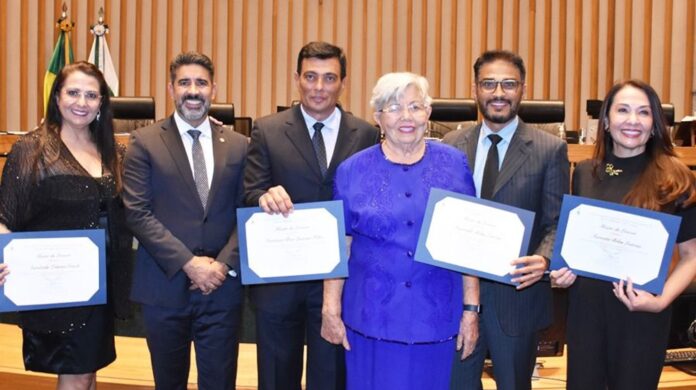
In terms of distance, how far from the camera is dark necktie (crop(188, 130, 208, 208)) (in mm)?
2924

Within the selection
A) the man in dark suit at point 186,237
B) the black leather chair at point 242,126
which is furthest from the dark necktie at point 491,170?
the black leather chair at point 242,126

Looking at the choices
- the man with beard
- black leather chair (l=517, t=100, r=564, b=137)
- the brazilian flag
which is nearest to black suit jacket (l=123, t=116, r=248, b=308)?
the man with beard

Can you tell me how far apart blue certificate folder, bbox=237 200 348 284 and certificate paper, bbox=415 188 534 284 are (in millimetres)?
270

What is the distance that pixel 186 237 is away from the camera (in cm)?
287

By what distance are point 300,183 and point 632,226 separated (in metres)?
1.21

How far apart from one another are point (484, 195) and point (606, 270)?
48 centimetres

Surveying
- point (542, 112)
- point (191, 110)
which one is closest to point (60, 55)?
point (542, 112)

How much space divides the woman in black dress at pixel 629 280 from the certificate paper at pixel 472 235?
21 cm

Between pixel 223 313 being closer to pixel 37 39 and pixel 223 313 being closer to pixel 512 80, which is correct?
pixel 512 80

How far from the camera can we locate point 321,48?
9.96 ft

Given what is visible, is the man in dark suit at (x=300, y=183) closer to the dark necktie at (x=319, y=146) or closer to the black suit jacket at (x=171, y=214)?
the dark necktie at (x=319, y=146)

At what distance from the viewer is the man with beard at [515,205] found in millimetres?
2645

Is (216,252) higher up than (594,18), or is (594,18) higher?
(594,18)

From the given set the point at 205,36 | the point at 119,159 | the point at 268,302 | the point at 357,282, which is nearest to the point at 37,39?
the point at 205,36
